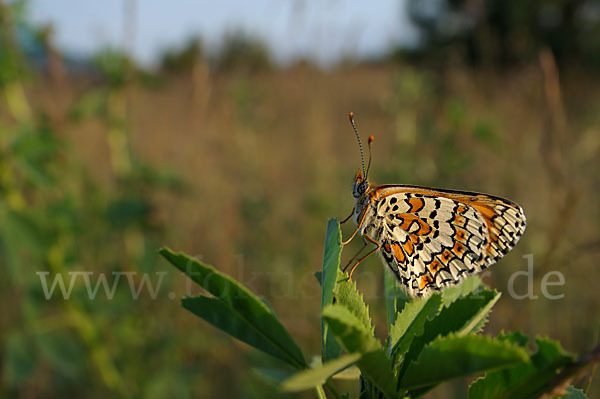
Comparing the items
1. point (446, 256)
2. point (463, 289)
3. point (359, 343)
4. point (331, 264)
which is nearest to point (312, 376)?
point (359, 343)

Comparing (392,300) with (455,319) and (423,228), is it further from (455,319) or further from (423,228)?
(423,228)

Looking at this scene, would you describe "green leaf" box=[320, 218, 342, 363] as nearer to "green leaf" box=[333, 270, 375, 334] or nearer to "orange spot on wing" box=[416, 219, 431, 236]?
"green leaf" box=[333, 270, 375, 334]

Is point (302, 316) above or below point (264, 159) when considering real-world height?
below

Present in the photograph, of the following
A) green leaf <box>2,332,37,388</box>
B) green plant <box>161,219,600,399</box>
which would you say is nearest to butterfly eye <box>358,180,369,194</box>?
green plant <box>161,219,600,399</box>

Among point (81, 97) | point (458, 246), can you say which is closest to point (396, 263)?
point (458, 246)

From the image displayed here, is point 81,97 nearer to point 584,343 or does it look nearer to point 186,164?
point 186,164
